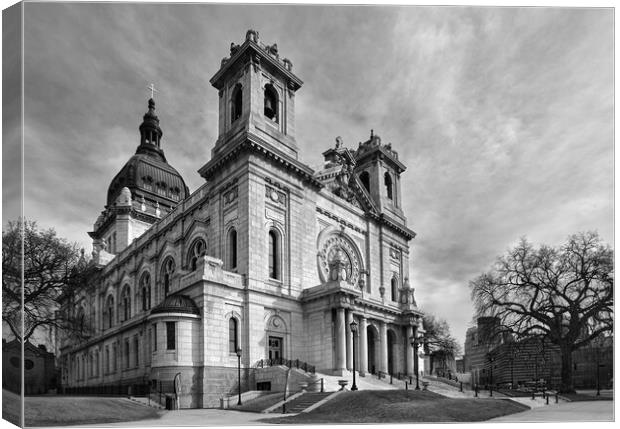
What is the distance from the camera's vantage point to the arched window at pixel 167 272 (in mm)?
45625

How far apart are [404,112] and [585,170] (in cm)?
746

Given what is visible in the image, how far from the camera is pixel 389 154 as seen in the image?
52844mm

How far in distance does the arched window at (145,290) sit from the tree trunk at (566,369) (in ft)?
107

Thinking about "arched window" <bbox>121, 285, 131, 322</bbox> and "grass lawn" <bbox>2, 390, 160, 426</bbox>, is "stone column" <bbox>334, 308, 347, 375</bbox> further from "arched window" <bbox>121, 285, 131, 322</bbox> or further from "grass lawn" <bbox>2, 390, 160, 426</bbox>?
"arched window" <bbox>121, 285, 131, 322</bbox>

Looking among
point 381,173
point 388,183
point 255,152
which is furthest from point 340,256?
point 388,183

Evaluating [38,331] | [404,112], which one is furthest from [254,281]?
[404,112]

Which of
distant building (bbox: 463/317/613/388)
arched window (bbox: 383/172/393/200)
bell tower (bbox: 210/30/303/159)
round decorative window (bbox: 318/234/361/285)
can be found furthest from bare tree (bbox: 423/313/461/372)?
bell tower (bbox: 210/30/303/159)

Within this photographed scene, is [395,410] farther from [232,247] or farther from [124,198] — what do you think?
[124,198]

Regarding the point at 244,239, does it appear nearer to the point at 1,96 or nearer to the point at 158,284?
the point at 158,284

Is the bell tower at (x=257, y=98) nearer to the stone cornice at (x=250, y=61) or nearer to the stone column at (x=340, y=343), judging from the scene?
the stone cornice at (x=250, y=61)

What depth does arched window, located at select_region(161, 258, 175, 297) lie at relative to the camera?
45.6 m

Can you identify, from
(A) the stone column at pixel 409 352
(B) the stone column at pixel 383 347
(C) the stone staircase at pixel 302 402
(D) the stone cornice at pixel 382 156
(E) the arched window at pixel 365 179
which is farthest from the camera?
(E) the arched window at pixel 365 179

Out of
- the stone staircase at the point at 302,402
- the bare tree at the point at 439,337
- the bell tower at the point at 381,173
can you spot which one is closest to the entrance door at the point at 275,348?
the stone staircase at the point at 302,402

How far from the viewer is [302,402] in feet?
85.6
